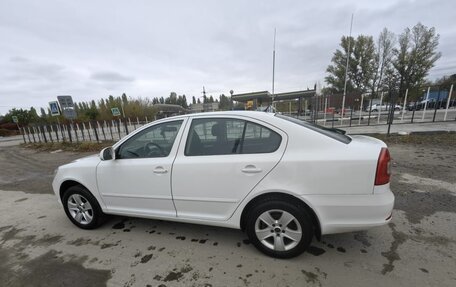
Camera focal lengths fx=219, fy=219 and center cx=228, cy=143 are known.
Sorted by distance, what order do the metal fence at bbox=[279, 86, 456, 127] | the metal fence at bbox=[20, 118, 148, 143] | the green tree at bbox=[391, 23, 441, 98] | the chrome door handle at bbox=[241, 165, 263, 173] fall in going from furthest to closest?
the green tree at bbox=[391, 23, 441, 98] → the metal fence at bbox=[20, 118, 148, 143] → the metal fence at bbox=[279, 86, 456, 127] → the chrome door handle at bbox=[241, 165, 263, 173]

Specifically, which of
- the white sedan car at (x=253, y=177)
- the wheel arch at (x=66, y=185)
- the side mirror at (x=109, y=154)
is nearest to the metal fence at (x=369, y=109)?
the white sedan car at (x=253, y=177)

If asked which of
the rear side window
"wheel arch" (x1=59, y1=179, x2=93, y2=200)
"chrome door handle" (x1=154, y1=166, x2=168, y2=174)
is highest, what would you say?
the rear side window

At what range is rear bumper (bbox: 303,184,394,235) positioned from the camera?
2.08 m

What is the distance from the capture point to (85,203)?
127 inches

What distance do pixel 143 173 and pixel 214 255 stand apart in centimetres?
130

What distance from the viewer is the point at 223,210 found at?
2.50 m

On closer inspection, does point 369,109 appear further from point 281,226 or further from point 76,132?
point 76,132

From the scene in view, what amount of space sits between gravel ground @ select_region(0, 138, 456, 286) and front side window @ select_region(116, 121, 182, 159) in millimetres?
1144

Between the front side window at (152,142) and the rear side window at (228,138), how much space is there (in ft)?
0.90

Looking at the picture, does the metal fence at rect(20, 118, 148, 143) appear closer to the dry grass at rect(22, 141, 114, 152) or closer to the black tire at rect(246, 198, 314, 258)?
the dry grass at rect(22, 141, 114, 152)

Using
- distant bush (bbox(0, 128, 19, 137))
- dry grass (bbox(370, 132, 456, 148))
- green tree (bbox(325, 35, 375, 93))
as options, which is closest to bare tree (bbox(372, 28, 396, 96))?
green tree (bbox(325, 35, 375, 93))

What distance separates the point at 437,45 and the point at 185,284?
3756 centimetres

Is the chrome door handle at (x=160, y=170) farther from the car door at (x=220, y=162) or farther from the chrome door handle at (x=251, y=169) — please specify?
the chrome door handle at (x=251, y=169)

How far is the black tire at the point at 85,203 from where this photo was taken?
10.3 feet
